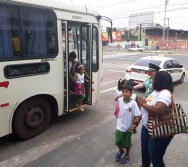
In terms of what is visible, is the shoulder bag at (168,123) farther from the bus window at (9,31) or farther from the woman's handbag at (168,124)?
the bus window at (9,31)

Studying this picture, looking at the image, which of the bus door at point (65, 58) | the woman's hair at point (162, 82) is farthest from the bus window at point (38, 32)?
the woman's hair at point (162, 82)

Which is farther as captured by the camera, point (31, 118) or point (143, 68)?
point (143, 68)

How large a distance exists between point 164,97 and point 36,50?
2959mm

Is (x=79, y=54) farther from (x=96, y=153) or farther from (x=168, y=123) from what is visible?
(x=168, y=123)

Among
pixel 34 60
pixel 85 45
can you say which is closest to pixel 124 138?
pixel 34 60

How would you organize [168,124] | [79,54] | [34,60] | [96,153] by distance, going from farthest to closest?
[79,54]
[34,60]
[96,153]
[168,124]

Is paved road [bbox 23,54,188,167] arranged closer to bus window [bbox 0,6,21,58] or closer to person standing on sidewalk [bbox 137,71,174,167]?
person standing on sidewalk [bbox 137,71,174,167]

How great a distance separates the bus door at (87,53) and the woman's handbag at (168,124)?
346 centimetres

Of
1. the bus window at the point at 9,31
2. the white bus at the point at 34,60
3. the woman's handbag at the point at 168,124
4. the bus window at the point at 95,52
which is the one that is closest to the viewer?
the woman's handbag at the point at 168,124

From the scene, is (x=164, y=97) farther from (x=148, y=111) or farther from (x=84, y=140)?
(x=84, y=140)

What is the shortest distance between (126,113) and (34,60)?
221cm

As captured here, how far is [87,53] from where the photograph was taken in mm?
6246

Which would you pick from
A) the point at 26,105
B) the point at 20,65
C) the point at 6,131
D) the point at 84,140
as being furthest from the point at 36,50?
the point at 84,140

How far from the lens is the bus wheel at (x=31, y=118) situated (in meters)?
4.61
